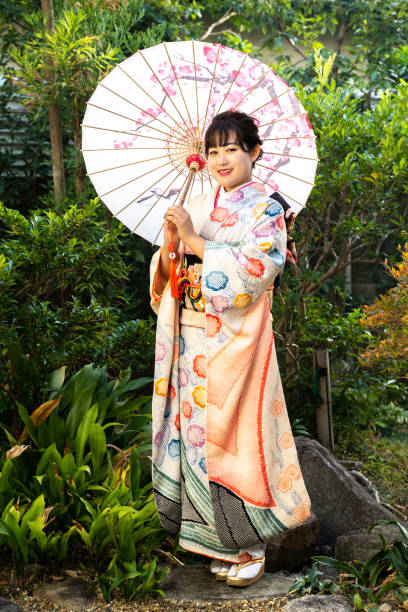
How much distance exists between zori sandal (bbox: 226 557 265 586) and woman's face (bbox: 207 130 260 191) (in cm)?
182

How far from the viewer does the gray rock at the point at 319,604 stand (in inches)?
100

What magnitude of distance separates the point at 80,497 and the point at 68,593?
0.45 meters

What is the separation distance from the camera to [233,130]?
9.12ft

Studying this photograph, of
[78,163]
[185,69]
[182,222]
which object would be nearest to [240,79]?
[185,69]

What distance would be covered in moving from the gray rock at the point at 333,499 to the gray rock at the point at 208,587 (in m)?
0.79

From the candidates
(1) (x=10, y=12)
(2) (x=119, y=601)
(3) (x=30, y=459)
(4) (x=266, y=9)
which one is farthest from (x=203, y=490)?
(4) (x=266, y=9)

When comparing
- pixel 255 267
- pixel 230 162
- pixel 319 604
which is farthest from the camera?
pixel 230 162

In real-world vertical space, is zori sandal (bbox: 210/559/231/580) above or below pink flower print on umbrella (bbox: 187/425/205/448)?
below

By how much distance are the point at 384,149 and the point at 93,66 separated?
220 centimetres

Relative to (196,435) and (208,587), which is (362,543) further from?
(196,435)

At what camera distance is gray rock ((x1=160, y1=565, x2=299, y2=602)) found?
2.94 m

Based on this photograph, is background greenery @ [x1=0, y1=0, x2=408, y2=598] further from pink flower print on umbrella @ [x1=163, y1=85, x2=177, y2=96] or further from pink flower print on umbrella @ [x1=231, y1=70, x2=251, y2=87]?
pink flower print on umbrella @ [x1=231, y1=70, x2=251, y2=87]

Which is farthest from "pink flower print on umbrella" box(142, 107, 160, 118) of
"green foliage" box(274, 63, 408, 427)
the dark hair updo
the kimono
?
"green foliage" box(274, 63, 408, 427)

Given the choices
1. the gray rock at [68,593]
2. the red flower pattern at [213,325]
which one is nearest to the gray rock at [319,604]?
the gray rock at [68,593]
